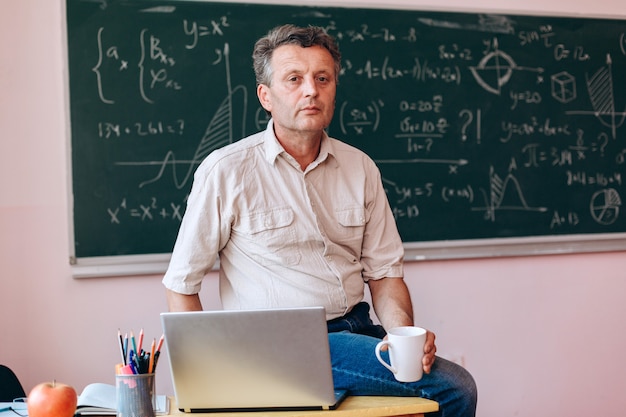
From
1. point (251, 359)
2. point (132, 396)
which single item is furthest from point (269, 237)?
point (132, 396)

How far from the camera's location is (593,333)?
342 centimetres

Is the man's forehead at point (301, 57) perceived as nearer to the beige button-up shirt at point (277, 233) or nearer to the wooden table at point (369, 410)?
the beige button-up shirt at point (277, 233)

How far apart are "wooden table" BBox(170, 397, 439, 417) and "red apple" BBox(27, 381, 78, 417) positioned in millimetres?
225

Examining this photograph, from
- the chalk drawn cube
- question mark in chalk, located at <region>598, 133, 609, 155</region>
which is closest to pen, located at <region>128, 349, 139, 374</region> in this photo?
the chalk drawn cube

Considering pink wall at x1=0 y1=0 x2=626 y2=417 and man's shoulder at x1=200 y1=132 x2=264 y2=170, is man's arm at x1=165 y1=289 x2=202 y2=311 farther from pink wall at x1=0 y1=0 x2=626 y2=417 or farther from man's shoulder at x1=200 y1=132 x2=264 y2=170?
pink wall at x1=0 y1=0 x2=626 y2=417

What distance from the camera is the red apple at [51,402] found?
1395 mm

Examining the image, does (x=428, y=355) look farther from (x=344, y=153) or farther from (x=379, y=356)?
(x=344, y=153)

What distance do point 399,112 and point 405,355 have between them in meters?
1.74

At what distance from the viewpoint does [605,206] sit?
3.40 m

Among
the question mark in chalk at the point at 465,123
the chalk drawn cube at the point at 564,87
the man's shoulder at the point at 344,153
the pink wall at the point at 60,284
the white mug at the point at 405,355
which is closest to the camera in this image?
the white mug at the point at 405,355

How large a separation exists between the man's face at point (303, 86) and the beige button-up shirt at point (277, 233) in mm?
106

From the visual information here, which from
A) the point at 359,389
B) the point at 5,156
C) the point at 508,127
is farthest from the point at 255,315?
the point at 508,127

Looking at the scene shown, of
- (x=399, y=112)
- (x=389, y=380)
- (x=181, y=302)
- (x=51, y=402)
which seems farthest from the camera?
(x=399, y=112)

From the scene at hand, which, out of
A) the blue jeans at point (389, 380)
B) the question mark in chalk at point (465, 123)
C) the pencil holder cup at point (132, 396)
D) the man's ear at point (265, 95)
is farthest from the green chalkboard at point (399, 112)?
the pencil holder cup at point (132, 396)
